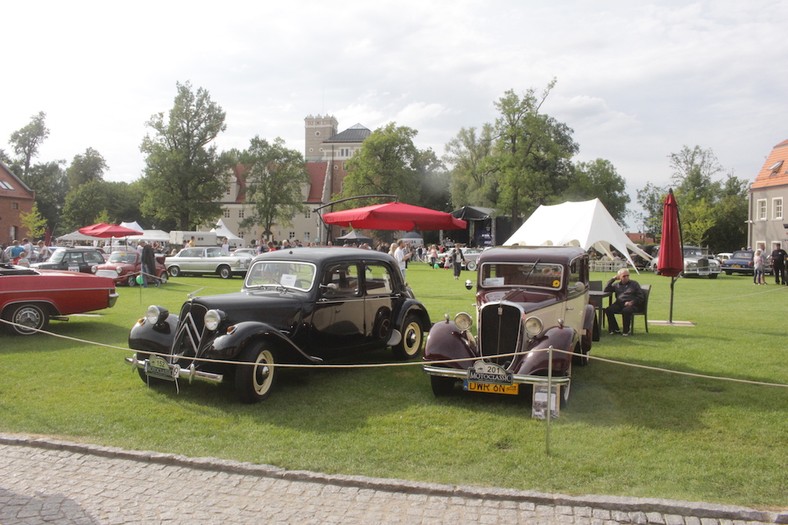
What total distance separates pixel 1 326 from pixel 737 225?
6177 cm

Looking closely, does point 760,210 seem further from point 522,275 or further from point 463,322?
point 463,322

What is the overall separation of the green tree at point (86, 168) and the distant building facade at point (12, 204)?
31692mm

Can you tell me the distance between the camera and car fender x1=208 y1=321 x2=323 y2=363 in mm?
6945

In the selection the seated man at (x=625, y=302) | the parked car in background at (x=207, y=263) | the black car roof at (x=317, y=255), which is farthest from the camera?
the parked car in background at (x=207, y=263)

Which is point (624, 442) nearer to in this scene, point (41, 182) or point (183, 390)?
point (183, 390)

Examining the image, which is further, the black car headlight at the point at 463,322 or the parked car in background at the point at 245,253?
the parked car in background at the point at 245,253

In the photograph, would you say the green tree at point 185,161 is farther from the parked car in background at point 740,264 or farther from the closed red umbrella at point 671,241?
the closed red umbrella at point 671,241

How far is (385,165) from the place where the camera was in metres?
66.6

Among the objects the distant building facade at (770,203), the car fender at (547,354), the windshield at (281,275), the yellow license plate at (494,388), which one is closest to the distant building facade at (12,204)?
the windshield at (281,275)

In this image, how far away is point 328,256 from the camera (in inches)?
342

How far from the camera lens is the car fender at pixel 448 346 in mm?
7262

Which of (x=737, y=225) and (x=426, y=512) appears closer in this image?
(x=426, y=512)

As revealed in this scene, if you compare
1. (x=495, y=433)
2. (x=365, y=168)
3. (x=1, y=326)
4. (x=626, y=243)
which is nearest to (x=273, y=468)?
(x=495, y=433)

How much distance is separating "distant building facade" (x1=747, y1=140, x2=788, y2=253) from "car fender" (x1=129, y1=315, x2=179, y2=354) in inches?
2053
